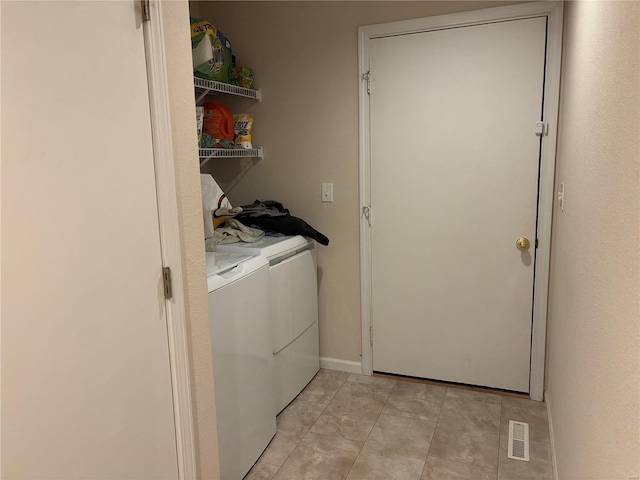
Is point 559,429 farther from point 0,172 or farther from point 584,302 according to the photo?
point 0,172

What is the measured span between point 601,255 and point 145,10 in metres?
1.32

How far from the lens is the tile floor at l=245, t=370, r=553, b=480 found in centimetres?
223

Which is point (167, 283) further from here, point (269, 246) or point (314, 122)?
point (314, 122)

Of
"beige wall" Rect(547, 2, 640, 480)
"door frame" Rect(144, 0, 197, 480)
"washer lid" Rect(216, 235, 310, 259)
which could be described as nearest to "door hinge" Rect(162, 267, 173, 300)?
"door frame" Rect(144, 0, 197, 480)

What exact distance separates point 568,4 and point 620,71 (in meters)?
1.65

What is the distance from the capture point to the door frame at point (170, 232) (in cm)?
138

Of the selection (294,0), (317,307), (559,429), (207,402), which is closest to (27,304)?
(207,402)

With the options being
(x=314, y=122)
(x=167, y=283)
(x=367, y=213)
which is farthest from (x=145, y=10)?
(x=367, y=213)

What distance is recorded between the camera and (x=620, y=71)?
1.03 m

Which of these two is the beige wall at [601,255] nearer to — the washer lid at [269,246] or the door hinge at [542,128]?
the door hinge at [542,128]

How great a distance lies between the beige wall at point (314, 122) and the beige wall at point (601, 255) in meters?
1.23

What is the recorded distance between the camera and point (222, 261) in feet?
7.26

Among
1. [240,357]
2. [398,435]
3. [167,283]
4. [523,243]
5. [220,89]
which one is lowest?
[398,435]

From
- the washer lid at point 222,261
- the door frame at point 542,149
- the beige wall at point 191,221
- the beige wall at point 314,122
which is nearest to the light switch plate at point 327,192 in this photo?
the beige wall at point 314,122
